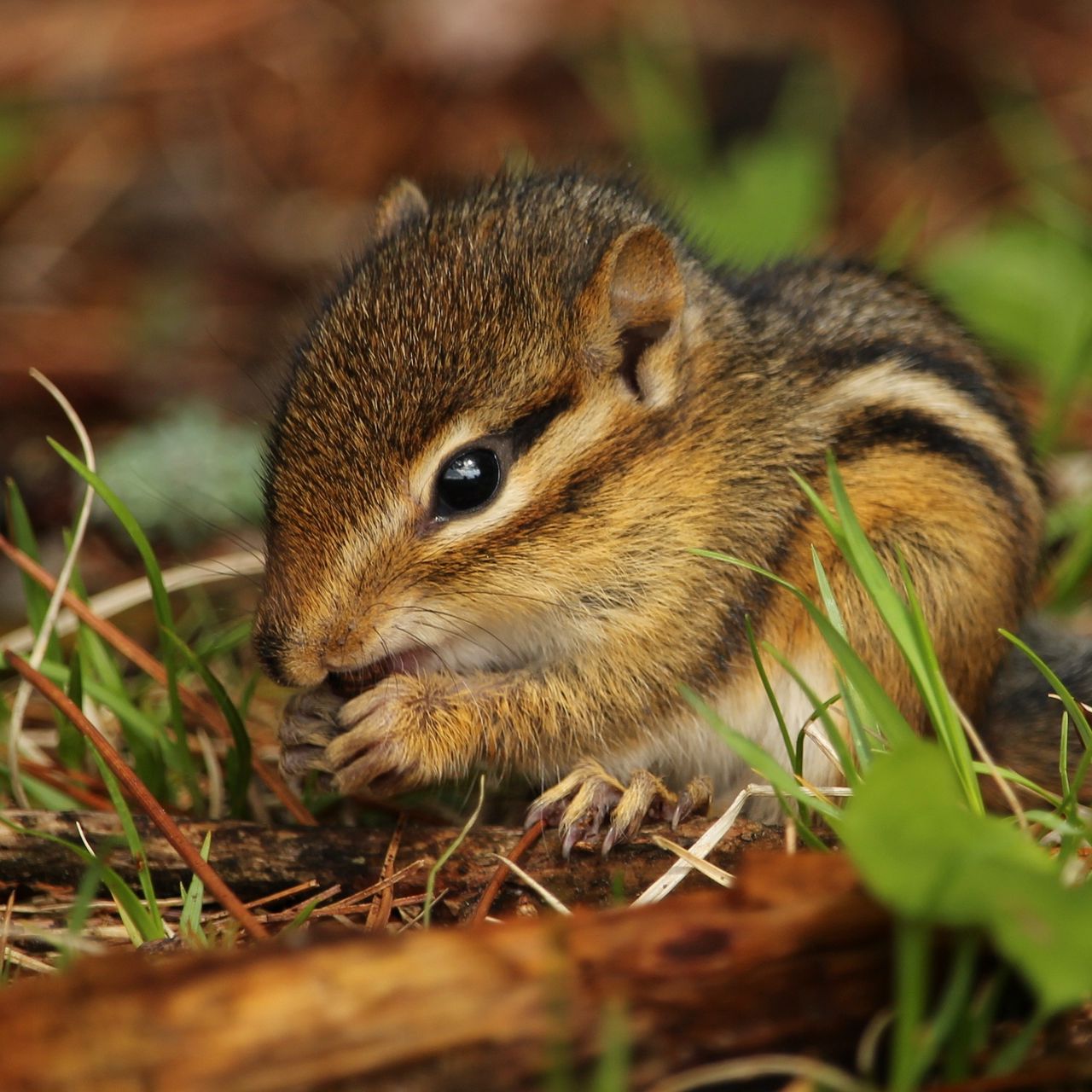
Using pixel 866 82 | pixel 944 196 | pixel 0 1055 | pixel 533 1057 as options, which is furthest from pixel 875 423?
pixel 866 82

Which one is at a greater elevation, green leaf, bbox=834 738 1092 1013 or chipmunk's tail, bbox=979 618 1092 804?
chipmunk's tail, bbox=979 618 1092 804

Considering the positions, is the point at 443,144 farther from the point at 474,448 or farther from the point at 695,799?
the point at 695,799

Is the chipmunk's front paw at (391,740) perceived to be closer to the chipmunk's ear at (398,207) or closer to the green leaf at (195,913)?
the green leaf at (195,913)

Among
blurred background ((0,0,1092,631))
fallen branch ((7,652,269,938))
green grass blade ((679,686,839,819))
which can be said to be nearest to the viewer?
green grass blade ((679,686,839,819))

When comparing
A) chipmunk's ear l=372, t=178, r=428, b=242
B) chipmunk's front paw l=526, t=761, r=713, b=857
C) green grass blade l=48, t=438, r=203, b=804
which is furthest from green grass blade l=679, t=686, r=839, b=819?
chipmunk's ear l=372, t=178, r=428, b=242

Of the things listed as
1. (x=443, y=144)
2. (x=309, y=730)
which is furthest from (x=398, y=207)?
(x=443, y=144)

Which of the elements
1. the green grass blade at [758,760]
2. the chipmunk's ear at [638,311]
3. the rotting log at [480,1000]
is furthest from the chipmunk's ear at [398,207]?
the rotting log at [480,1000]

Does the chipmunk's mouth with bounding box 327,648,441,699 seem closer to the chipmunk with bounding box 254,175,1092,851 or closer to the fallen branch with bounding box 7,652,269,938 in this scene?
the chipmunk with bounding box 254,175,1092,851
